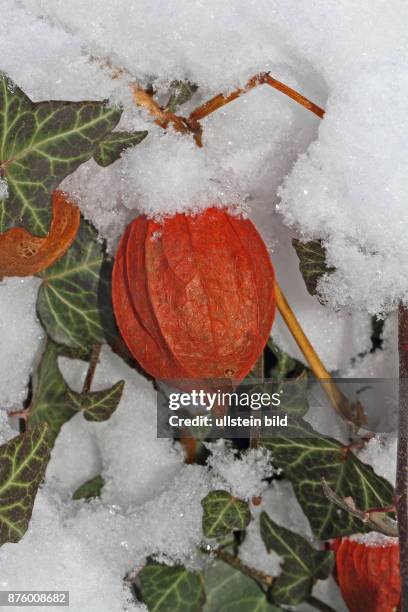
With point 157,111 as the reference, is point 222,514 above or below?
below

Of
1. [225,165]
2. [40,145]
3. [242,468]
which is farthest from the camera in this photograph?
[242,468]

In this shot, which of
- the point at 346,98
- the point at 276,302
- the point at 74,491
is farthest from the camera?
the point at 74,491

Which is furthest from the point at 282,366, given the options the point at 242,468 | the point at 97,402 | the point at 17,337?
the point at 17,337

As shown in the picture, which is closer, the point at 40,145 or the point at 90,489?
the point at 40,145

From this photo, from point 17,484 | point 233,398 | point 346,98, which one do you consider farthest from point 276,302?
point 17,484

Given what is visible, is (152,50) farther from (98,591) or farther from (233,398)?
(98,591)

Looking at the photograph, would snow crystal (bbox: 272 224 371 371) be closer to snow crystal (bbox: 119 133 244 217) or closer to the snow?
the snow

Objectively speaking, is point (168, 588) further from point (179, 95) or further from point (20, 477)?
A: point (179, 95)
